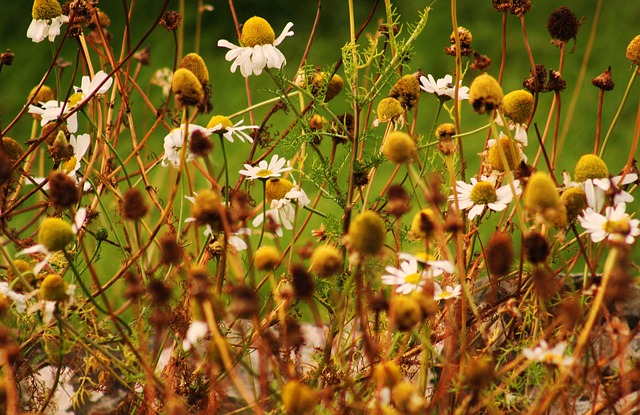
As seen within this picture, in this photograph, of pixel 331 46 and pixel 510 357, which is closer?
pixel 510 357

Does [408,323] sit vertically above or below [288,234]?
above

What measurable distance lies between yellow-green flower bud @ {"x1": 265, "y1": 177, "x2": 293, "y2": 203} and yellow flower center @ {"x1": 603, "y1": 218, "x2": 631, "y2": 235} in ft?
1.45

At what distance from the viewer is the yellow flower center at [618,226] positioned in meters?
0.84

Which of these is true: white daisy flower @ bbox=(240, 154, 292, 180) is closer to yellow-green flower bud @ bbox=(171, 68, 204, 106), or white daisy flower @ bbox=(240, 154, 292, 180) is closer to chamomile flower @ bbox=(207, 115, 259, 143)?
chamomile flower @ bbox=(207, 115, 259, 143)

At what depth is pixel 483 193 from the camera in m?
1.12

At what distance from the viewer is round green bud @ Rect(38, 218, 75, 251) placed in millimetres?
826

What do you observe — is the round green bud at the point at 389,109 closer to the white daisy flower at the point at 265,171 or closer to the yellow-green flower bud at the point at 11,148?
the white daisy flower at the point at 265,171

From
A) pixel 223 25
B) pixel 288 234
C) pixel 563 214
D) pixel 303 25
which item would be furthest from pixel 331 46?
pixel 563 214

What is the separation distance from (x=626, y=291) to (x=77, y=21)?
2.86 feet

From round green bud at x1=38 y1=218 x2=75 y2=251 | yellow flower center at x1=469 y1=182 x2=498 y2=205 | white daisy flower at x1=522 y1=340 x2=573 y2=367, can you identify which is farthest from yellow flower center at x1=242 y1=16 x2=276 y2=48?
white daisy flower at x1=522 y1=340 x2=573 y2=367

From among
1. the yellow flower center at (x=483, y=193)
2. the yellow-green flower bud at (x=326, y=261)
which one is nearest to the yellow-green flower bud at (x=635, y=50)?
the yellow flower center at (x=483, y=193)

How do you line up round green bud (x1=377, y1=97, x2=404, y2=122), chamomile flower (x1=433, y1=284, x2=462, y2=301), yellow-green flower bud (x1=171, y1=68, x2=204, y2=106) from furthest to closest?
1. round green bud (x1=377, y1=97, x2=404, y2=122)
2. chamomile flower (x1=433, y1=284, x2=462, y2=301)
3. yellow-green flower bud (x1=171, y1=68, x2=204, y2=106)

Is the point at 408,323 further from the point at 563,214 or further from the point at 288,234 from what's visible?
the point at 288,234

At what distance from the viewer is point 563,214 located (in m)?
0.91
